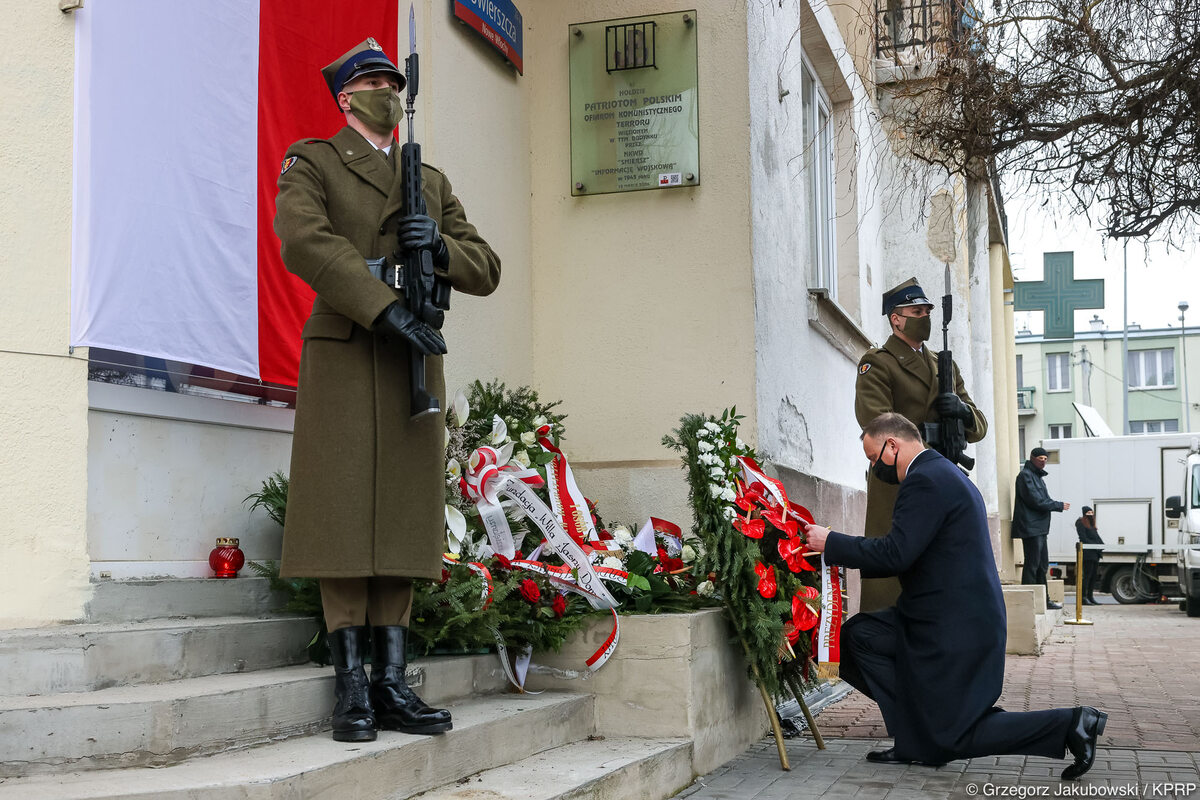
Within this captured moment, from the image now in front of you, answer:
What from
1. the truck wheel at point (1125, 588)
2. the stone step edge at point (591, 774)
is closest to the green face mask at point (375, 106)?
the stone step edge at point (591, 774)

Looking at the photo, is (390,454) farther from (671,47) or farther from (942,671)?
(671,47)

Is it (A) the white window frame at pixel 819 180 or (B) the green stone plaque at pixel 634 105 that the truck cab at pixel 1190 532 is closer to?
(A) the white window frame at pixel 819 180

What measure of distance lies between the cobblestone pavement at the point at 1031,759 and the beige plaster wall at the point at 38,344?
2465 mm

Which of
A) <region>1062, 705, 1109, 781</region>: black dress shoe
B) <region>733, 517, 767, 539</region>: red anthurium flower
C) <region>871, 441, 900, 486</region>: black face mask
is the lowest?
<region>1062, 705, 1109, 781</region>: black dress shoe

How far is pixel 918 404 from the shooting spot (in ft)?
22.6

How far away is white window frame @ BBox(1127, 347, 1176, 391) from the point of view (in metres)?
48.0

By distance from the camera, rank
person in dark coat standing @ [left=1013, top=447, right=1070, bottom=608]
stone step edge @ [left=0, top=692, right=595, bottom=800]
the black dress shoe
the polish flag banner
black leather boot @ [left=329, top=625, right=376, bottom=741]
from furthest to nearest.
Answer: person in dark coat standing @ [left=1013, top=447, right=1070, bottom=608] → the black dress shoe → the polish flag banner → black leather boot @ [left=329, top=625, right=376, bottom=741] → stone step edge @ [left=0, top=692, right=595, bottom=800]

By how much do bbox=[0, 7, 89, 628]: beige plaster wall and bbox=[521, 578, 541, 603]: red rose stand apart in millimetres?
1695

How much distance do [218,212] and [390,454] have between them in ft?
4.32

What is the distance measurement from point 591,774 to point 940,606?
1741 millimetres

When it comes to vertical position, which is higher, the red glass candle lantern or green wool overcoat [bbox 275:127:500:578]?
green wool overcoat [bbox 275:127:500:578]

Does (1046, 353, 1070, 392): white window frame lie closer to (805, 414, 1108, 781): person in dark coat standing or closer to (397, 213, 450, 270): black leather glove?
(805, 414, 1108, 781): person in dark coat standing

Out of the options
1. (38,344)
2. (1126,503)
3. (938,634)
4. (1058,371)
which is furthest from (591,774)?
(1058,371)

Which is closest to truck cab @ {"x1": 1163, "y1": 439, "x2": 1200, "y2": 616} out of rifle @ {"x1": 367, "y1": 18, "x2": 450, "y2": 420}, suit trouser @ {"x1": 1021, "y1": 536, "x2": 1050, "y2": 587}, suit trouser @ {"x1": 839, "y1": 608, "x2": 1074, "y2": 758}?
suit trouser @ {"x1": 1021, "y1": 536, "x2": 1050, "y2": 587}
